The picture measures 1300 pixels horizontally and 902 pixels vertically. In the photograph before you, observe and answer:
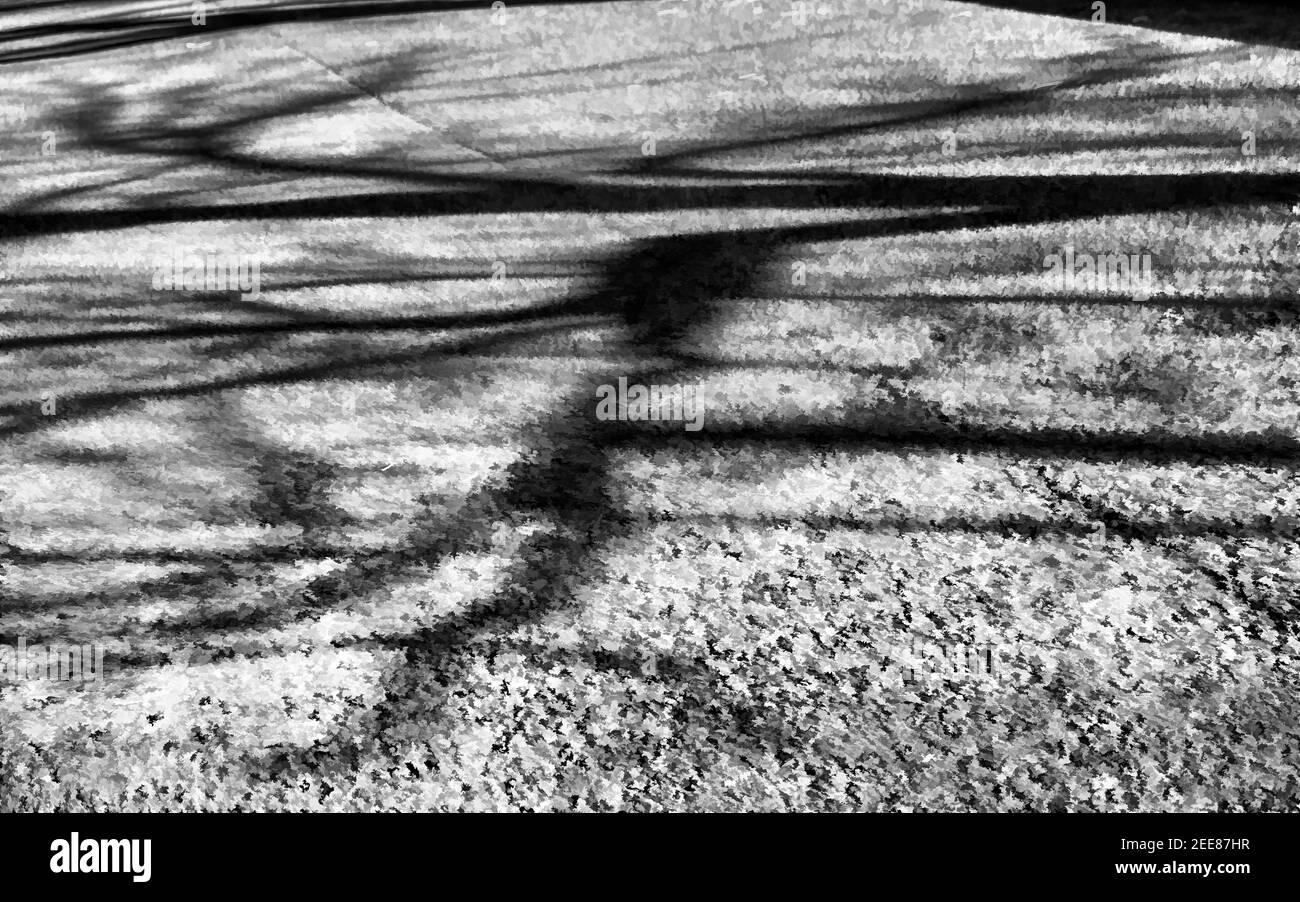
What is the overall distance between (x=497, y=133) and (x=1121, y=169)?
224 cm

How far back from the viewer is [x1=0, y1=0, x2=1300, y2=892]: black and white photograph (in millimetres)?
1938

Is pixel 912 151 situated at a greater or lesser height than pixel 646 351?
greater

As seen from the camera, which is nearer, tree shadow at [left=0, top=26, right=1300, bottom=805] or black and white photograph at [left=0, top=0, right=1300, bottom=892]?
black and white photograph at [left=0, top=0, right=1300, bottom=892]

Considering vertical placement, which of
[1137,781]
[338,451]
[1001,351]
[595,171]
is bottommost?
[1137,781]

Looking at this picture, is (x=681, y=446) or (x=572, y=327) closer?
(x=681, y=446)

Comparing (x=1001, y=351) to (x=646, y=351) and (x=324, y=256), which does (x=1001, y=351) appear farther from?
(x=324, y=256)

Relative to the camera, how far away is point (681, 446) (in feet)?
8.76

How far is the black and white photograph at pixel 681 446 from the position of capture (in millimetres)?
1938

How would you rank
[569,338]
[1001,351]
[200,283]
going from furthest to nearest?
[200,283] → [569,338] → [1001,351]

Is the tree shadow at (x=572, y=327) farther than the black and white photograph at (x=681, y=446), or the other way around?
the tree shadow at (x=572, y=327)

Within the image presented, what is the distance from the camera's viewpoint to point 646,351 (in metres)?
3.05

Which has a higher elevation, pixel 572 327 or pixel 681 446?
pixel 572 327

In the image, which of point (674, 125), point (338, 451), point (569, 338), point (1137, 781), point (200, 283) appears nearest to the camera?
point (1137, 781)

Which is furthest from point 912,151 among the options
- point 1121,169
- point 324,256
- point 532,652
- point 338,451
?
point 532,652
